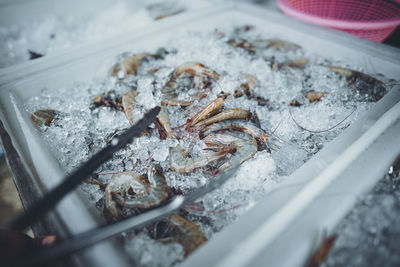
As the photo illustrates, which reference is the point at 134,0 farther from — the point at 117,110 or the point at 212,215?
the point at 212,215

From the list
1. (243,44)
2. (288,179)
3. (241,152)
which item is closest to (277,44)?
(243,44)

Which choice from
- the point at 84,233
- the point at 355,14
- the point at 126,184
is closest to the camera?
the point at 84,233

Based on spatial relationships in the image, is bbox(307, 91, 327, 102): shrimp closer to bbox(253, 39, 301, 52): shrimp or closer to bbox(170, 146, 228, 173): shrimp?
bbox(253, 39, 301, 52): shrimp

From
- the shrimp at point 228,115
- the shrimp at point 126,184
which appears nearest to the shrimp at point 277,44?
the shrimp at point 228,115

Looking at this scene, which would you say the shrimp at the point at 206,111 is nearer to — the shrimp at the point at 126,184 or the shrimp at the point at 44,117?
the shrimp at the point at 126,184

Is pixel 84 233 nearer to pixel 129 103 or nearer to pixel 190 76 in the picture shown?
pixel 129 103

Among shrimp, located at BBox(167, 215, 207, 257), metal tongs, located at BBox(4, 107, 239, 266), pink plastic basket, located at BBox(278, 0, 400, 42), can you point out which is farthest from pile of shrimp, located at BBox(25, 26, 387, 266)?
pink plastic basket, located at BBox(278, 0, 400, 42)
